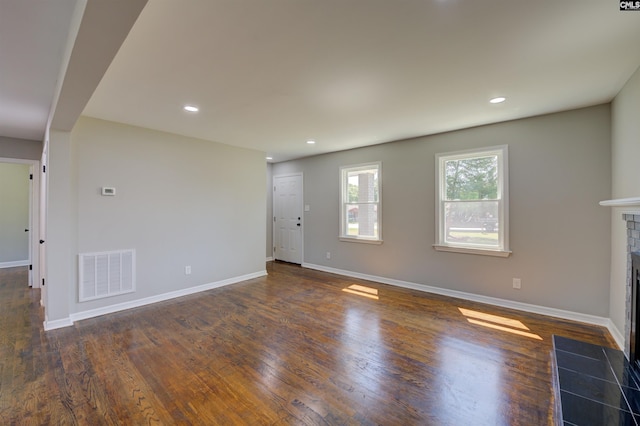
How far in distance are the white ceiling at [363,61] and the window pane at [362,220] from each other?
199 cm

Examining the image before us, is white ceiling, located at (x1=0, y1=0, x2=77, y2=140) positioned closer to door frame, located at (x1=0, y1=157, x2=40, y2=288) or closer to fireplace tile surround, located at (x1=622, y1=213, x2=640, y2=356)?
door frame, located at (x1=0, y1=157, x2=40, y2=288)

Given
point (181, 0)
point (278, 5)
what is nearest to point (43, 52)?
point (181, 0)

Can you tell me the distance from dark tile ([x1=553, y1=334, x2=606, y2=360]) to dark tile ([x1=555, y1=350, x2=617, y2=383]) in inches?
3.1

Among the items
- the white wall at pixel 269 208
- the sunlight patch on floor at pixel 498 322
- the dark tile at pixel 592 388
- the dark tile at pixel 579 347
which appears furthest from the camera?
the white wall at pixel 269 208

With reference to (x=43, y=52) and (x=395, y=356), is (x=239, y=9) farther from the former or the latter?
(x=395, y=356)

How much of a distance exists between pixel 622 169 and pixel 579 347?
177cm

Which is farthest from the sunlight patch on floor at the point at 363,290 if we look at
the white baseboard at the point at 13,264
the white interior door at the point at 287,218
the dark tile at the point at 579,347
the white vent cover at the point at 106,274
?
the white baseboard at the point at 13,264

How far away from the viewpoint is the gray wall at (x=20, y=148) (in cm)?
434

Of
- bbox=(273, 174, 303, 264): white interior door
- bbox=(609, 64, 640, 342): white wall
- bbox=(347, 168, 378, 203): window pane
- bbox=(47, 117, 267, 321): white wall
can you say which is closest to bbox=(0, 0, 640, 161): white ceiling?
bbox=(609, 64, 640, 342): white wall

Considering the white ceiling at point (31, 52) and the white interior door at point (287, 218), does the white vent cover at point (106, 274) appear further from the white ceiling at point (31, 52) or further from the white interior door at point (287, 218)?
the white interior door at point (287, 218)

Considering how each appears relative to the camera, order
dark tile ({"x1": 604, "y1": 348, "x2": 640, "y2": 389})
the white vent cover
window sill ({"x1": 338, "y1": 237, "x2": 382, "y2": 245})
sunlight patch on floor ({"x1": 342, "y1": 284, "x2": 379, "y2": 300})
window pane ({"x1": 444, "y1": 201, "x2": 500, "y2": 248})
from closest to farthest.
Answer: dark tile ({"x1": 604, "y1": 348, "x2": 640, "y2": 389}) < the white vent cover < window pane ({"x1": 444, "y1": 201, "x2": 500, "y2": 248}) < sunlight patch on floor ({"x1": 342, "y1": 284, "x2": 379, "y2": 300}) < window sill ({"x1": 338, "y1": 237, "x2": 382, "y2": 245})

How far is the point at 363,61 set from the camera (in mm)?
2160

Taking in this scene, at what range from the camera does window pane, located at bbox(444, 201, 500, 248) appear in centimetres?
381

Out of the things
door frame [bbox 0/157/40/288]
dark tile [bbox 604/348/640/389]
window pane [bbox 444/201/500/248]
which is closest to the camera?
dark tile [bbox 604/348/640/389]
